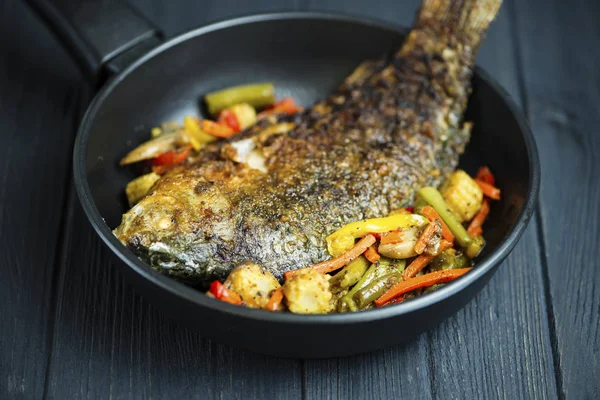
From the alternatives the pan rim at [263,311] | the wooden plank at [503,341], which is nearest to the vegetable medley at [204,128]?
the pan rim at [263,311]

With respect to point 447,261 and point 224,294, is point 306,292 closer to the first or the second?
point 224,294

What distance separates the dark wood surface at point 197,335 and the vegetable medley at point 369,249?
32 centimetres

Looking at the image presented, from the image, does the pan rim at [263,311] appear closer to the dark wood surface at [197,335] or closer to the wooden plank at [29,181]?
the dark wood surface at [197,335]

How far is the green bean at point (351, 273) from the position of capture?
9.50ft

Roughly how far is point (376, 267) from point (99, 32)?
5.83ft

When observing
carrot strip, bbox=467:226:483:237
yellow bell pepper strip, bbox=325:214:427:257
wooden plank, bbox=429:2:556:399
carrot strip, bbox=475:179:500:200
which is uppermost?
yellow bell pepper strip, bbox=325:214:427:257

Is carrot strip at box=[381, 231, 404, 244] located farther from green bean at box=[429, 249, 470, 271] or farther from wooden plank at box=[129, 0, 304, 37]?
wooden plank at box=[129, 0, 304, 37]

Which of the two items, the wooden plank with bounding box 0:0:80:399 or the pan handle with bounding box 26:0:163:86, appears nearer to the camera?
the wooden plank with bounding box 0:0:80:399

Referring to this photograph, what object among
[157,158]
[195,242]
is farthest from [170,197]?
[157,158]

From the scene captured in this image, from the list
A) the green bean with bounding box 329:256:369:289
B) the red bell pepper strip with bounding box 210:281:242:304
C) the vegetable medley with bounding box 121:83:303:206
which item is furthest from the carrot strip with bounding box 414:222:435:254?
the vegetable medley with bounding box 121:83:303:206

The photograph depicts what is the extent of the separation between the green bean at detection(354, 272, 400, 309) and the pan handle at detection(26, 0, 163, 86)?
63.8 inches

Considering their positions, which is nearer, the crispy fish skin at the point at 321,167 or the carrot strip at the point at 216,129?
the crispy fish skin at the point at 321,167

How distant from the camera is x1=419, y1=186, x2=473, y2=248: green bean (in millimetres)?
3113

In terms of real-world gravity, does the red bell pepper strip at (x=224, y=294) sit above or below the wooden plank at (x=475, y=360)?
above
